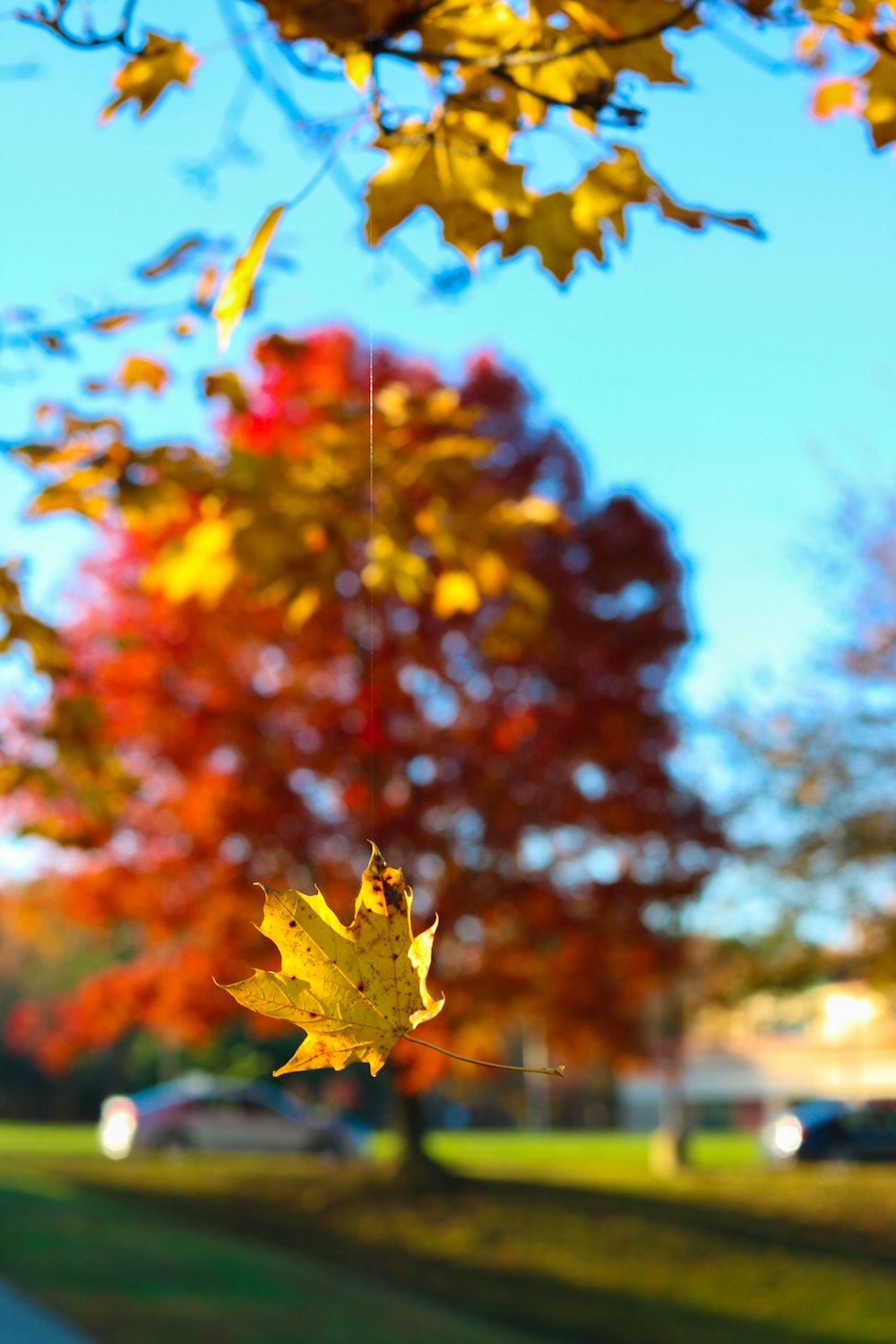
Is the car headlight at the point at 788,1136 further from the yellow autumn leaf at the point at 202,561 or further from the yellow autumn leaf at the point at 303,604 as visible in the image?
the yellow autumn leaf at the point at 202,561

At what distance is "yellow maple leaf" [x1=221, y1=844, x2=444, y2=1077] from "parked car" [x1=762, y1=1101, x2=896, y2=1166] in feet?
93.0

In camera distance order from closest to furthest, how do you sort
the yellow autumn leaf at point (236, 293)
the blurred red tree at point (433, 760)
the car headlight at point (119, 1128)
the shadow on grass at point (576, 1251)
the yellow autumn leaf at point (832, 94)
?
1. the yellow autumn leaf at point (236, 293)
2. the yellow autumn leaf at point (832, 94)
3. the shadow on grass at point (576, 1251)
4. the blurred red tree at point (433, 760)
5. the car headlight at point (119, 1128)

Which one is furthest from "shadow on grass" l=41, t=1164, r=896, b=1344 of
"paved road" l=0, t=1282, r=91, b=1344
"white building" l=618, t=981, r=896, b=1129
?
"white building" l=618, t=981, r=896, b=1129

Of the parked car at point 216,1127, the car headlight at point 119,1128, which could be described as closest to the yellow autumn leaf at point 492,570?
the parked car at point 216,1127

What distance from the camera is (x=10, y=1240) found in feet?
41.3

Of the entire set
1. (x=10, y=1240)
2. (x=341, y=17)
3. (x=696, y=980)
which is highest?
(x=341, y=17)

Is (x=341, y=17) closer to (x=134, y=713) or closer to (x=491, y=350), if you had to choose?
(x=134, y=713)

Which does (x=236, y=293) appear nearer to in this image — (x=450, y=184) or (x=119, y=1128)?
(x=450, y=184)

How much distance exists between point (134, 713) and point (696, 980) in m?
12.2

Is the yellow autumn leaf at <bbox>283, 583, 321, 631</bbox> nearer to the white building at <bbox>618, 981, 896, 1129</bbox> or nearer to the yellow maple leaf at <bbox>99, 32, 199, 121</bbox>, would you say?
the yellow maple leaf at <bbox>99, 32, 199, 121</bbox>

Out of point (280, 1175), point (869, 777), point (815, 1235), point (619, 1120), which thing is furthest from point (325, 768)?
point (619, 1120)

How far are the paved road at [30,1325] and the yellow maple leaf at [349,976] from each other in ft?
A: 25.6

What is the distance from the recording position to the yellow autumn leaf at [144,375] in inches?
177

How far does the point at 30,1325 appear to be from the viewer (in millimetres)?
8461
